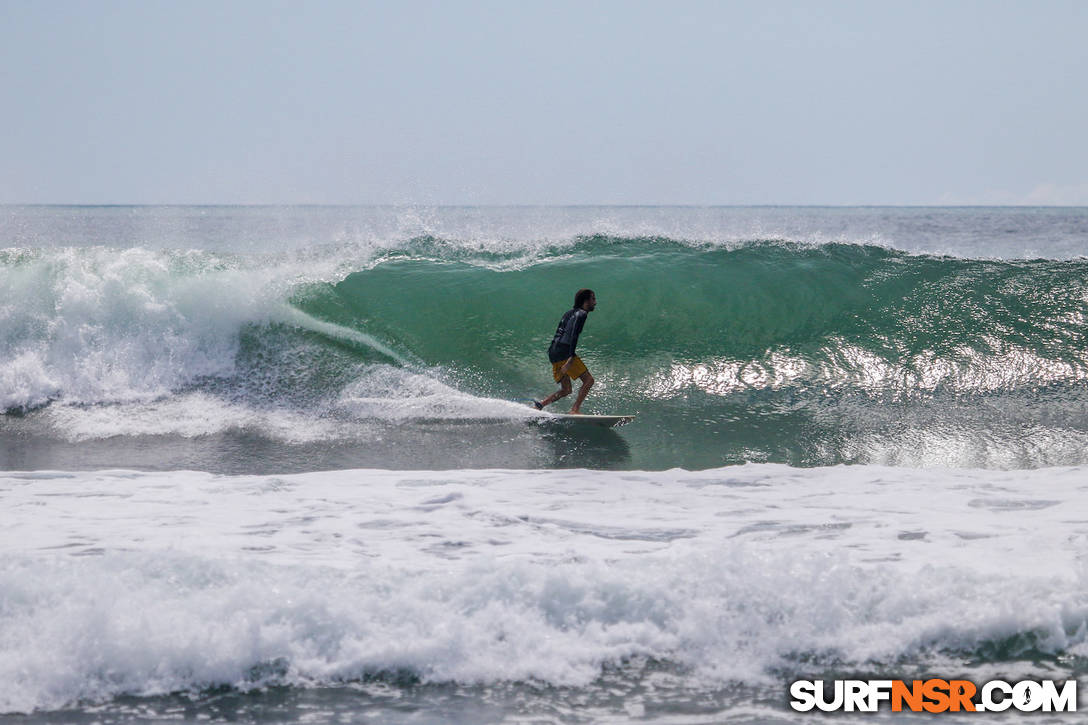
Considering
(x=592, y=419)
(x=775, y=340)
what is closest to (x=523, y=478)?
(x=592, y=419)

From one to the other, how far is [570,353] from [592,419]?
2.36ft

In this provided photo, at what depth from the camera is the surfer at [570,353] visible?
9258mm

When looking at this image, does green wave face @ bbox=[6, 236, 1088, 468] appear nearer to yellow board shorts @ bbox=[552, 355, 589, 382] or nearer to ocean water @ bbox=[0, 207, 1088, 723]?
ocean water @ bbox=[0, 207, 1088, 723]

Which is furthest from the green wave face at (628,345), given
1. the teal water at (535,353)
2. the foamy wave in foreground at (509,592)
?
the foamy wave in foreground at (509,592)

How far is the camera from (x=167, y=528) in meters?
5.64

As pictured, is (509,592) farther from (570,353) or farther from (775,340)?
(775,340)

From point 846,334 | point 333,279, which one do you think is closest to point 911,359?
point 846,334

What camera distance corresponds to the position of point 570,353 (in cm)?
930

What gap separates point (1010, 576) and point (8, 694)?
14.7 feet

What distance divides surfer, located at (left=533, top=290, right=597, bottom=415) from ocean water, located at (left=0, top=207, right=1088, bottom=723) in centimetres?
43
